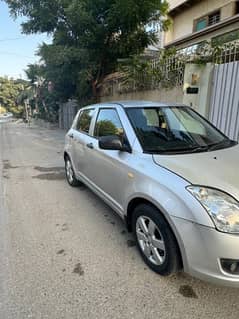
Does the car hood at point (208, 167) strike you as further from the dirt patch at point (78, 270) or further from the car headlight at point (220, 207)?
the dirt patch at point (78, 270)

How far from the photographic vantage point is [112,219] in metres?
3.34

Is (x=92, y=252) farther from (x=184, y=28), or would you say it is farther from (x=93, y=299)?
(x=184, y=28)

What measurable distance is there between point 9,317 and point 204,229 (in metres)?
1.60

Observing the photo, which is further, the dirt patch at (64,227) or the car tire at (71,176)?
the car tire at (71,176)

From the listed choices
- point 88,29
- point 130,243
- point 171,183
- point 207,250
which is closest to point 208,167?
point 171,183

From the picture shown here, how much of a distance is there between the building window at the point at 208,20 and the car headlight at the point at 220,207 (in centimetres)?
879

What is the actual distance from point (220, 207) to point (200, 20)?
9.51 metres

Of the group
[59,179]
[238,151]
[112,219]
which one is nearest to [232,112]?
[238,151]

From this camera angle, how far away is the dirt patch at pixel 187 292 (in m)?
2.00

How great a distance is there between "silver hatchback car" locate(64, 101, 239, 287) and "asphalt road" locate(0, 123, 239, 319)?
0.23m

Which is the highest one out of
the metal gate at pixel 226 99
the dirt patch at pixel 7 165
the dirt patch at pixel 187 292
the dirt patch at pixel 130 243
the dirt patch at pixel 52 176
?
the metal gate at pixel 226 99

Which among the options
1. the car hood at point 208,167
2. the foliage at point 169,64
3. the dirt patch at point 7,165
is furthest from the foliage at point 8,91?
the car hood at point 208,167

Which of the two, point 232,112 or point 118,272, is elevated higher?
point 232,112

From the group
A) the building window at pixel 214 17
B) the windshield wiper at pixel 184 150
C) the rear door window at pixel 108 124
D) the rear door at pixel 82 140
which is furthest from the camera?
the building window at pixel 214 17
